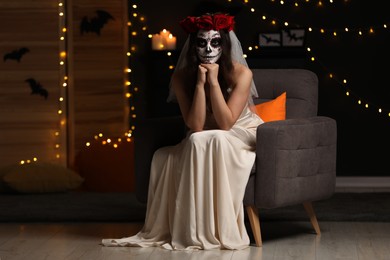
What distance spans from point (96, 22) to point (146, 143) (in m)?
2.29

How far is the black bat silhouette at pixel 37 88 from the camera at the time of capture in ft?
22.7

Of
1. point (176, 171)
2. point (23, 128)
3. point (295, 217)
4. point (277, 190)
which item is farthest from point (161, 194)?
point (23, 128)

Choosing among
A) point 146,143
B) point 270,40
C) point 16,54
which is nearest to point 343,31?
point 270,40

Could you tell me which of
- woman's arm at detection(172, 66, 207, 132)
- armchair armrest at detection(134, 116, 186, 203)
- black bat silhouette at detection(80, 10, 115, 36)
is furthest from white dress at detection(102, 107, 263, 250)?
black bat silhouette at detection(80, 10, 115, 36)

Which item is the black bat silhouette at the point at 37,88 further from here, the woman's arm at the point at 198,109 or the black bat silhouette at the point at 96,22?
the woman's arm at the point at 198,109

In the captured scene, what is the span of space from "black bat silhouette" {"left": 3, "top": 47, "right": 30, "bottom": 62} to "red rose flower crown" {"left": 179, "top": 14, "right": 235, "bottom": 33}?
240cm

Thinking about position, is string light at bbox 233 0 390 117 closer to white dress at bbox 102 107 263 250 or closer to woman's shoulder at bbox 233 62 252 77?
woman's shoulder at bbox 233 62 252 77

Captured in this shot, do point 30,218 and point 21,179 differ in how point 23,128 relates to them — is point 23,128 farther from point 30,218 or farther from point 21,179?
point 30,218

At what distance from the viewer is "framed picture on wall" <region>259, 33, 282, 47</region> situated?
6973 millimetres

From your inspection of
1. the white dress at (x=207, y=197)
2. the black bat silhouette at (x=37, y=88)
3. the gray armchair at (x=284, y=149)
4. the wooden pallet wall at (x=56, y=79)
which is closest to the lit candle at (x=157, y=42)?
the wooden pallet wall at (x=56, y=79)

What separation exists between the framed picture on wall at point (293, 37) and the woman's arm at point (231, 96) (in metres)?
2.18

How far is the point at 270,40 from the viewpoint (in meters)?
6.99

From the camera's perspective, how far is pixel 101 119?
705 cm

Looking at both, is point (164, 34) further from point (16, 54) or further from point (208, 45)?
point (208, 45)
